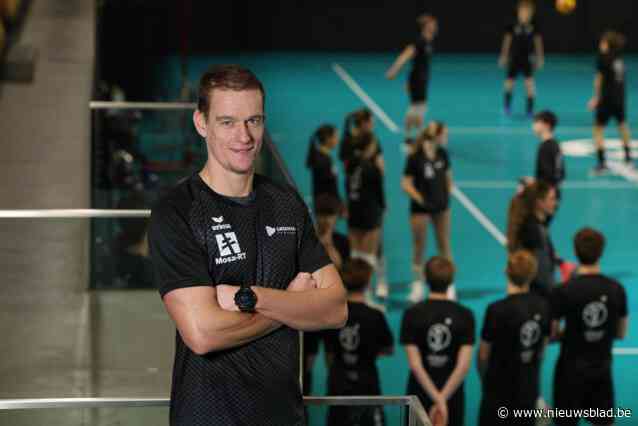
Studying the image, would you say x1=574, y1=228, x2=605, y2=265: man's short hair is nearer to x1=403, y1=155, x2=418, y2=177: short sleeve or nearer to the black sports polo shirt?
x1=403, y1=155, x2=418, y2=177: short sleeve

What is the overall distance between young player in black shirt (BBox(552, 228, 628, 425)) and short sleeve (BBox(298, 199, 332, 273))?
4602 mm

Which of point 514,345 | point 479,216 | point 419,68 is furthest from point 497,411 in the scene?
point 419,68

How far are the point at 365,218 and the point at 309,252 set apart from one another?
7.89 meters

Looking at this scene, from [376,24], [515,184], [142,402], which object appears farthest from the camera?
[376,24]

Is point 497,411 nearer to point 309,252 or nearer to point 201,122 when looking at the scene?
point 309,252

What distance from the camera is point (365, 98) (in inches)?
985

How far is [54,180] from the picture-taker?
909 centimetres

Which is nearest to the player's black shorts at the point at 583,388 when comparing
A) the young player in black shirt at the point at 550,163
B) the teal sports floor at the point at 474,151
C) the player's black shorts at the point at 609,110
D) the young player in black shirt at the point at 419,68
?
the teal sports floor at the point at 474,151

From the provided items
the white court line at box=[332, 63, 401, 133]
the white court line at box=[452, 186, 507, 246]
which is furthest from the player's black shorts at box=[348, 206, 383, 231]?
the white court line at box=[332, 63, 401, 133]

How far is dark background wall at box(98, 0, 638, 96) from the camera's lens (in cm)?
3130

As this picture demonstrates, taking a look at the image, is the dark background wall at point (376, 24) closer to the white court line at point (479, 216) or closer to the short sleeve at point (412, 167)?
the white court line at point (479, 216)

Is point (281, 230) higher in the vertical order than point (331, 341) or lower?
higher

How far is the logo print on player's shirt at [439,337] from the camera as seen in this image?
25.0 feet

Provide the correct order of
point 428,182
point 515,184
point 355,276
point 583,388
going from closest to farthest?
1. point 355,276
2. point 583,388
3. point 428,182
4. point 515,184
